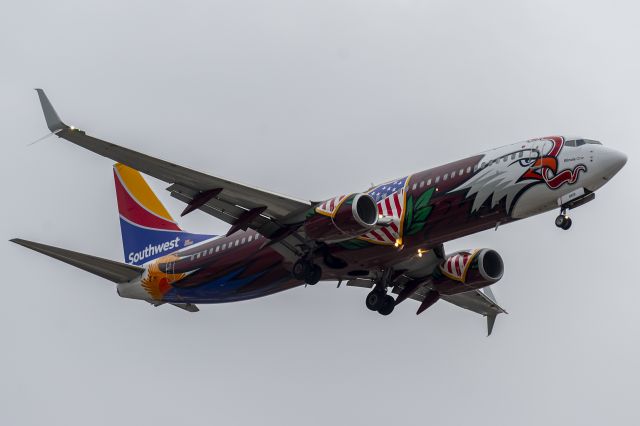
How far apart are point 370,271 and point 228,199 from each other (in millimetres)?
7069

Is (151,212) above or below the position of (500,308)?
above

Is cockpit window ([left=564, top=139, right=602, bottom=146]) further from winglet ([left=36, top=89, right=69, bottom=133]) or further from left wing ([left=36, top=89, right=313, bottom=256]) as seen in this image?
winglet ([left=36, top=89, right=69, bottom=133])

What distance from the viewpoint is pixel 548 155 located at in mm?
40312

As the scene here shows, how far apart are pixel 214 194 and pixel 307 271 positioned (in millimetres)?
4883

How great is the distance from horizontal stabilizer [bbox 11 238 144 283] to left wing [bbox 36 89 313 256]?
5.60m

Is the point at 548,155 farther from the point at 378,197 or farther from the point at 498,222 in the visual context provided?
the point at 378,197

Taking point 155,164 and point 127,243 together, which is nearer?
point 155,164

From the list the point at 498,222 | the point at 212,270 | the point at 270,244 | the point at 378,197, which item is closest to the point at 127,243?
the point at 212,270

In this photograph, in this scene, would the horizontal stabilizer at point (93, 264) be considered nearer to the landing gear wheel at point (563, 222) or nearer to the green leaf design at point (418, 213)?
the green leaf design at point (418, 213)

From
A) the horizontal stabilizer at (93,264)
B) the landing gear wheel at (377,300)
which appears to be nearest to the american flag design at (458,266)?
the landing gear wheel at (377,300)

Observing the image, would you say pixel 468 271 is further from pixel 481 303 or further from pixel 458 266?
pixel 481 303

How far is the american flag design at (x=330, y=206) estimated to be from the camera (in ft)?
135

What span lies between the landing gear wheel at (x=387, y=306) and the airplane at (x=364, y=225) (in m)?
0.04

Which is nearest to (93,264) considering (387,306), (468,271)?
(387,306)
